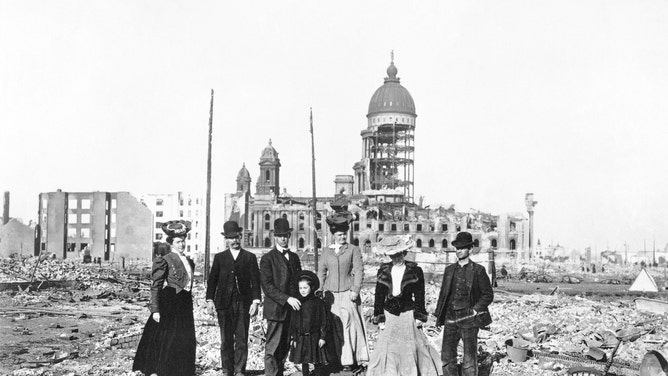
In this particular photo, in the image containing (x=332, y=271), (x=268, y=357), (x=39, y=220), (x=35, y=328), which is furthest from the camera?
(x=39, y=220)

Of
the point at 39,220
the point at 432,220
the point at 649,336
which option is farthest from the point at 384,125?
the point at 649,336

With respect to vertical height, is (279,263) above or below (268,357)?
above

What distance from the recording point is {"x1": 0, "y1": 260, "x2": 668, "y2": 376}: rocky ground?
9.64 m

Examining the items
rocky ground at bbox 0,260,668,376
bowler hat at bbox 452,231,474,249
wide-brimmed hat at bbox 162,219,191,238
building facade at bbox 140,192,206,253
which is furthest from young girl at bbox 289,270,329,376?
building facade at bbox 140,192,206,253

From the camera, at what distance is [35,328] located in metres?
15.2

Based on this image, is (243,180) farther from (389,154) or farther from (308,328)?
(308,328)

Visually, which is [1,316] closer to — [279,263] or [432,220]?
[279,263]

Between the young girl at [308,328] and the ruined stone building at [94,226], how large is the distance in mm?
74123

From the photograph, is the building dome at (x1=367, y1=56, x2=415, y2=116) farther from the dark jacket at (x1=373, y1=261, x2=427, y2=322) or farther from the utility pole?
the dark jacket at (x1=373, y1=261, x2=427, y2=322)

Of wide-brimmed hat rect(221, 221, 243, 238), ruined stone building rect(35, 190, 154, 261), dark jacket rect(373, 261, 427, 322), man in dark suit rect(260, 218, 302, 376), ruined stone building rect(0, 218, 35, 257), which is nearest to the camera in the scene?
dark jacket rect(373, 261, 427, 322)

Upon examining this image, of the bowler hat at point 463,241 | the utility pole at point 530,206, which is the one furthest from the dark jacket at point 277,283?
the utility pole at point 530,206

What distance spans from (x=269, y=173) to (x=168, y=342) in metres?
87.5

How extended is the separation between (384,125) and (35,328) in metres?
77.8

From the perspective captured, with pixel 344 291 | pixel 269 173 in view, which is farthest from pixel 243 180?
pixel 344 291
